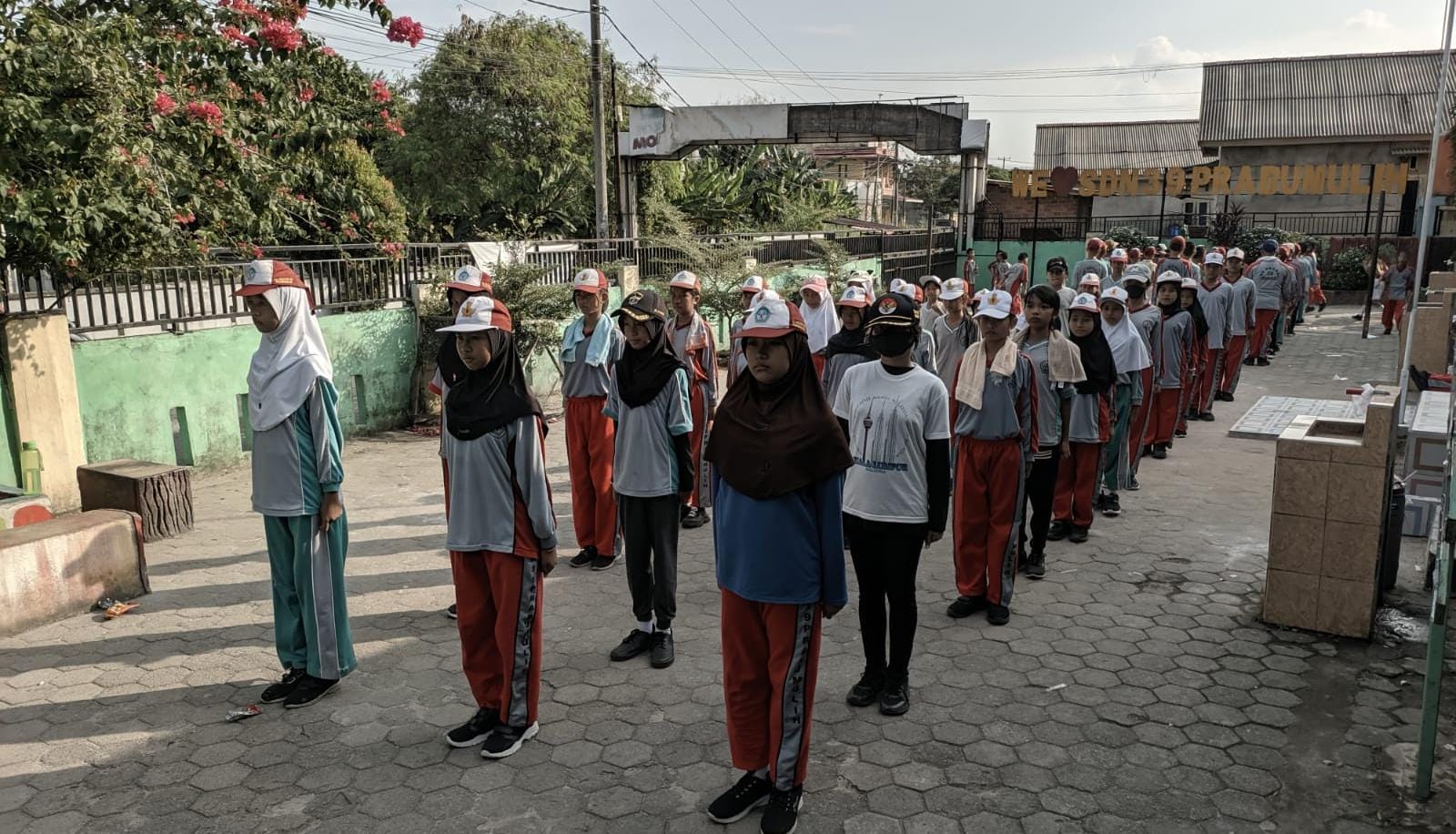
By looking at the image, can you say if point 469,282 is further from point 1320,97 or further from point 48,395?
point 1320,97

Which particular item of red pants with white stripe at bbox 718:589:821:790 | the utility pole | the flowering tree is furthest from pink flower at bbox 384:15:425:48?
the utility pole

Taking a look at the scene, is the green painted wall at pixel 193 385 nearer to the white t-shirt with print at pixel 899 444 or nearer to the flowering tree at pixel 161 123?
the flowering tree at pixel 161 123

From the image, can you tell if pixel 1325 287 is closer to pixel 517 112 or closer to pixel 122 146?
pixel 517 112

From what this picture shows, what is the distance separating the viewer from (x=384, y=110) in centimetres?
945

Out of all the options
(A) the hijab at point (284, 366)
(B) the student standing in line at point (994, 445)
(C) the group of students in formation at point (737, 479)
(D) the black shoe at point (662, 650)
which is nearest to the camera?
(C) the group of students in formation at point (737, 479)

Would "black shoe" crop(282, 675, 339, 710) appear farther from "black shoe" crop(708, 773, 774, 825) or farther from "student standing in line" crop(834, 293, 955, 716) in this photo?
"student standing in line" crop(834, 293, 955, 716)

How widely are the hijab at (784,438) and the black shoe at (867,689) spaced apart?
156cm

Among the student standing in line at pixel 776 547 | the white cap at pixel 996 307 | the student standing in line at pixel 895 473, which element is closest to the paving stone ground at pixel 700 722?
the student standing in line at pixel 776 547

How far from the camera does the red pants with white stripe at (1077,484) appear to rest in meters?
6.88

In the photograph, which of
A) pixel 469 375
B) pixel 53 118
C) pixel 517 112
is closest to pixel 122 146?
pixel 53 118

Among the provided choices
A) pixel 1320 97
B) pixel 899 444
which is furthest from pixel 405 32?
pixel 1320 97

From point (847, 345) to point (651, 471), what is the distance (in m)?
2.21

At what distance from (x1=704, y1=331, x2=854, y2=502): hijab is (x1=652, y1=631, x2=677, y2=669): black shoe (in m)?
1.77

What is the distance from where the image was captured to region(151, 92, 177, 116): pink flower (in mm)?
6672
